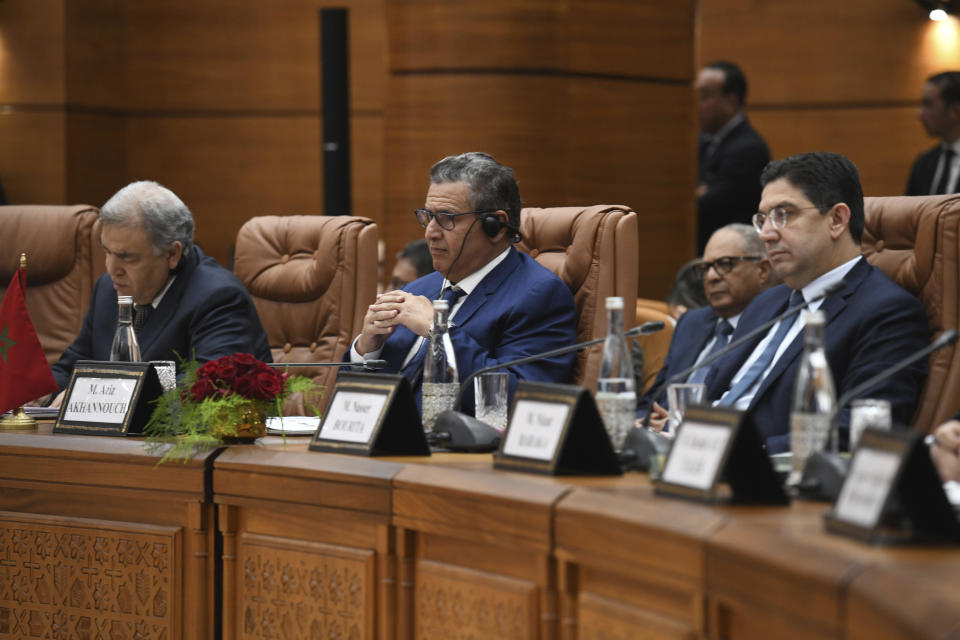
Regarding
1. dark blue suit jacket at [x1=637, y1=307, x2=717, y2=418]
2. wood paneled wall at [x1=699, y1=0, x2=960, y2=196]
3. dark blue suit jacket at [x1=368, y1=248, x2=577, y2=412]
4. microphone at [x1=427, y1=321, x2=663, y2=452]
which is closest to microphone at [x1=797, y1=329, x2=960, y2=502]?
microphone at [x1=427, y1=321, x2=663, y2=452]

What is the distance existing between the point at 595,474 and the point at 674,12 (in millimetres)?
3203

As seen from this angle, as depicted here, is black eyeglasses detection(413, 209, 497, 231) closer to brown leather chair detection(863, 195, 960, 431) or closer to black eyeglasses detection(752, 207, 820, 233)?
black eyeglasses detection(752, 207, 820, 233)

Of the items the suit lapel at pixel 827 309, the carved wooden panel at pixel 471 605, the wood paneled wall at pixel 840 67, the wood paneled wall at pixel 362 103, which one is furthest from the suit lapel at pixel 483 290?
the wood paneled wall at pixel 840 67

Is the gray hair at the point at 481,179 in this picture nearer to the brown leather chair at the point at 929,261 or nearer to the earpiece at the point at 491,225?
the earpiece at the point at 491,225

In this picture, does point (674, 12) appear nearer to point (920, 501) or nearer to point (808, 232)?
point (808, 232)

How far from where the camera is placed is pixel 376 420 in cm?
206

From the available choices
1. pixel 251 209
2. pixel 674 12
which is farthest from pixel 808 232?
pixel 251 209

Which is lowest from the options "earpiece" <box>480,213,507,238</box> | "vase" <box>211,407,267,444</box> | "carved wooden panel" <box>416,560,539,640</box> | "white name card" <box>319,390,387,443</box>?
"carved wooden panel" <box>416,560,539,640</box>

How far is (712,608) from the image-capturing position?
58.0 inches

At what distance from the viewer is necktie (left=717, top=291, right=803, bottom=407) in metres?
2.46

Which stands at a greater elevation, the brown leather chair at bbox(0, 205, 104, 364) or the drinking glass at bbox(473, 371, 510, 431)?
the brown leather chair at bbox(0, 205, 104, 364)

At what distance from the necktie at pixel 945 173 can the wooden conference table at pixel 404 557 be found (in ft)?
9.76

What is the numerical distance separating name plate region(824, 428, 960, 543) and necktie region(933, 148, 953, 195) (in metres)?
3.24

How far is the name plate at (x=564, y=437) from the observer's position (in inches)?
71.1
